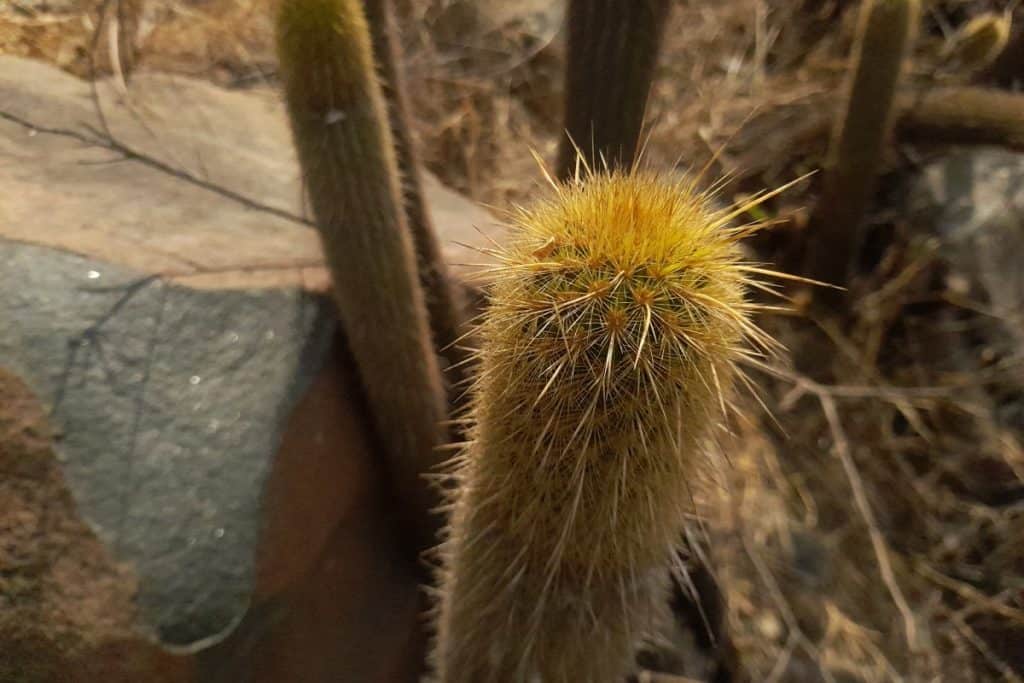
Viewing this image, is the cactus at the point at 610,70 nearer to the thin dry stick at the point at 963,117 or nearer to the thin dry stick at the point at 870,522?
the thin dry stick at the point at 870,522

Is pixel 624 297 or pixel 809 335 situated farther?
pixel 809 335

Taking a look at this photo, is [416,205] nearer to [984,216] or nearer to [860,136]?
[860,136]

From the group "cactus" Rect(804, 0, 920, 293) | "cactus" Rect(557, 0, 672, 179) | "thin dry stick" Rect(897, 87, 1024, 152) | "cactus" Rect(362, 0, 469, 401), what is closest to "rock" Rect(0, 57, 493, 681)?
"cactus" Rect(362, 0, 469, 401)

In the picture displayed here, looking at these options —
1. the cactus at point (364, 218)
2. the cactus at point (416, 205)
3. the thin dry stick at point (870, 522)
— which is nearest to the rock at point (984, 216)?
the thin dry stick at point (870, 522)

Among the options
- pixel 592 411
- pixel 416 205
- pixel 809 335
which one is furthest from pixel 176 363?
pixel 809 335

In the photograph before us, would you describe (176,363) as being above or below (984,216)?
above

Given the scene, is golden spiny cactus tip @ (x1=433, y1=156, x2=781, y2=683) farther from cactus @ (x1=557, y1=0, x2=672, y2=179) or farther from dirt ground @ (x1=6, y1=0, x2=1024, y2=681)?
Result: dirt ground @ (x1=6, y1=0, x2=1024, y2=681)
